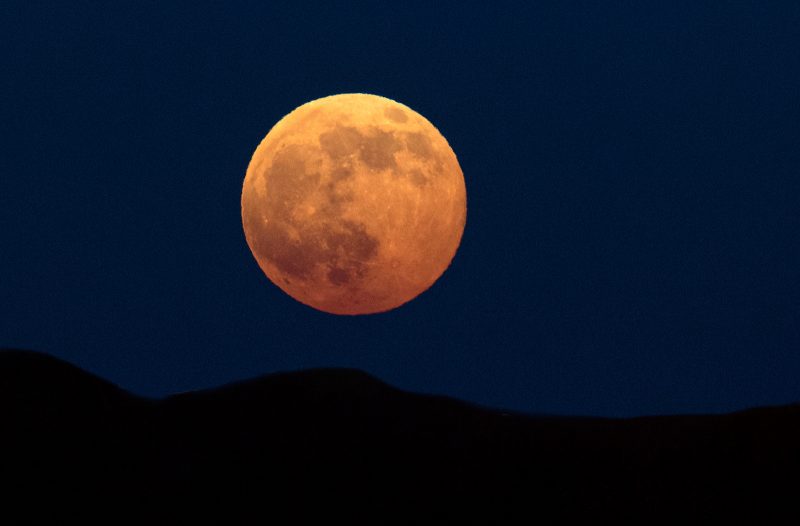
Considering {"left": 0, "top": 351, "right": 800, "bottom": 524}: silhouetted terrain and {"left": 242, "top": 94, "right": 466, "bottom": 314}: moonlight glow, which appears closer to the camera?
{"left": 0, "top": 351, "right": 800, "bottom": 524}: silhouetted terrain

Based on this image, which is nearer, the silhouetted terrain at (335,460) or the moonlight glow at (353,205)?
the silhouetted terrain at (335,460)

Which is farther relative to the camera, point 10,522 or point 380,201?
point 380,201

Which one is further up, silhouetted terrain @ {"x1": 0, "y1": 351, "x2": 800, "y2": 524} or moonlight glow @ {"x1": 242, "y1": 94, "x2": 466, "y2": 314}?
moonlight glow @ {"x1": 242, "y1": 94, "x2": 466, "y2": 314}

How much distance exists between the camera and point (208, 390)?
656cm

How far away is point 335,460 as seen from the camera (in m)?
6.28

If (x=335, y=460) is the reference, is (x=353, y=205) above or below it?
above

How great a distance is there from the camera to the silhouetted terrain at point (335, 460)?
5.76 metres

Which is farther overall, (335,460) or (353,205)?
(353,205)

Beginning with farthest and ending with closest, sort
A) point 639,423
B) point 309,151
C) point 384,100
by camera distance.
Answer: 1. point 384,100
2. point 309,151
3. point 639,423

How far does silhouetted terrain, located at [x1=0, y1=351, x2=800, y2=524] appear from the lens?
5.76 meters

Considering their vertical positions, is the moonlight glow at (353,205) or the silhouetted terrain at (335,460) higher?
the moonlight glow at (353,205)

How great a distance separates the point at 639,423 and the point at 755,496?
4.17ft

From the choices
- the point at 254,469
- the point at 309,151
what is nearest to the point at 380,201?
the point at 309,151

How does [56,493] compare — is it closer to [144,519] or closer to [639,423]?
[144,519]
